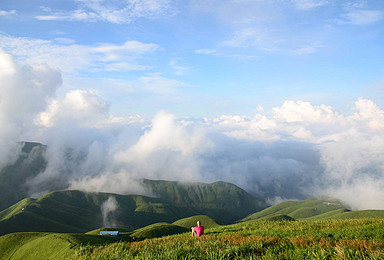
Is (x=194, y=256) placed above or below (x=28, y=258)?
above

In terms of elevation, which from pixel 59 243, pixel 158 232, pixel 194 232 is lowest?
pixel 158 232

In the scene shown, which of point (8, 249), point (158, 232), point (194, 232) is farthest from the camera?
point (158, 232)

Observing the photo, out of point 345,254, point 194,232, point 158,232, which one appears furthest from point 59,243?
point 158,232

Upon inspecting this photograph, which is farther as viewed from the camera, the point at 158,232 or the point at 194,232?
the point at 158,232

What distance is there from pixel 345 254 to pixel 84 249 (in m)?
14.1

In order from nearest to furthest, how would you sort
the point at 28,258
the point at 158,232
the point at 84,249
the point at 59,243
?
the point at 84,249 → the point at 59,243 → the point at 28,258 → the point at 158,232

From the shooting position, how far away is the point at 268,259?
369 inches

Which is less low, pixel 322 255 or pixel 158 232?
pixel 322 255

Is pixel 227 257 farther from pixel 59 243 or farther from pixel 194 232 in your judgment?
pixel 59 243

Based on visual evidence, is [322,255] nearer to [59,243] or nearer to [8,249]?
[59,243]

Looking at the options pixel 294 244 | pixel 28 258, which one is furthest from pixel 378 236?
pixel 28 258

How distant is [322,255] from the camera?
922 centimetres

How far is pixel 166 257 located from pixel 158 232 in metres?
129

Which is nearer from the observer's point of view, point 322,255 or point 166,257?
point 322,255
